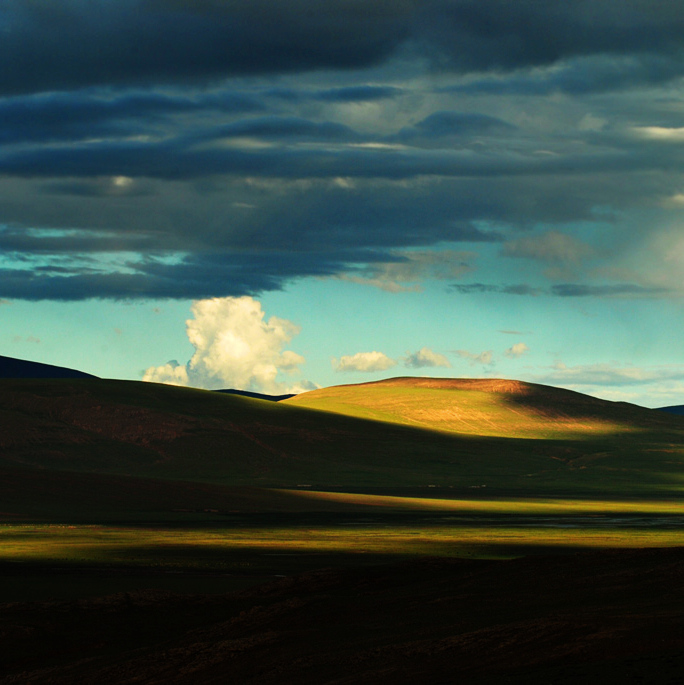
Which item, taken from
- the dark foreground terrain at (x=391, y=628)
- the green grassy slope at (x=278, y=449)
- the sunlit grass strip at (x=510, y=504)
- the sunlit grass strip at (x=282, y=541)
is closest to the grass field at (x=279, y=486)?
the sunlit grass strip at (x=282, y=541)

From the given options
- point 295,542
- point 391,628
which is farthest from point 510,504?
point 391,628

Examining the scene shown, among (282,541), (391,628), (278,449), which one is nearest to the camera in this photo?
(391,628)

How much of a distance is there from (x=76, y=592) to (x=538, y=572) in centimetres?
1658

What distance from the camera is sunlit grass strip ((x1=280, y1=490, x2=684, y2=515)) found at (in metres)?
95.9

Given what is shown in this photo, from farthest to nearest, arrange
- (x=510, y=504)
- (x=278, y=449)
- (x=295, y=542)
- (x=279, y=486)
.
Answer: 1. (x=278, y=449)
2. (x=279, y=486)
3. (x=510, y=504)
4. (x=295, y=542)

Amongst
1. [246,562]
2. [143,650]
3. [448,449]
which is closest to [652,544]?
[246,562]

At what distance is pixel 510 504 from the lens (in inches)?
4094

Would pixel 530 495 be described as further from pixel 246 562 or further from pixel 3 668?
pixel 3 668

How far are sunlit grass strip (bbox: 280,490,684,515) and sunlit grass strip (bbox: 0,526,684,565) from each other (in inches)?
841

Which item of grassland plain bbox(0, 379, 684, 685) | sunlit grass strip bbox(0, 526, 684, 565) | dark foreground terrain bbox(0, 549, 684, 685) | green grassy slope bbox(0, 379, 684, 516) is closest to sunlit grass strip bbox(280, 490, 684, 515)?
grassland plain bbox(0, 379, 684, 685)

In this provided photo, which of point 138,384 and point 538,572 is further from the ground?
point 138,384

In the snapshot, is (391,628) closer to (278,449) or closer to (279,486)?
(279,486)

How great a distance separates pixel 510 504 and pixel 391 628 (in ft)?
251

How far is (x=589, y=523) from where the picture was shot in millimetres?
80500
